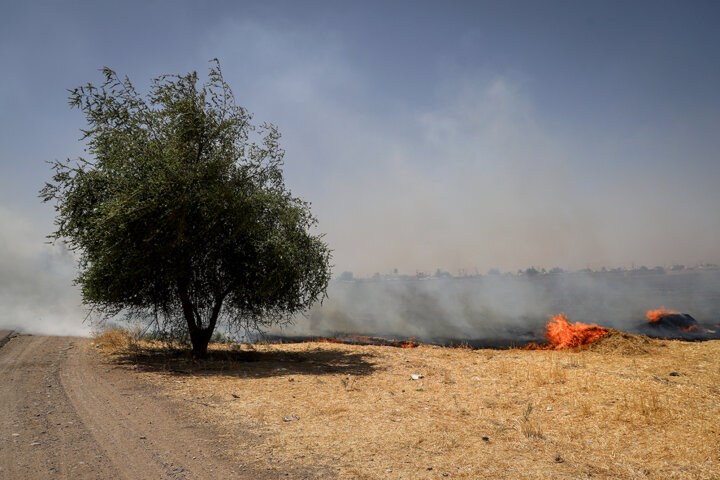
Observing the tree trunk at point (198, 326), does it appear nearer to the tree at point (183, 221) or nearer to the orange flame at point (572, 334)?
the tree at point (183, 221)

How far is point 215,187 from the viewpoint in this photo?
13.6 meters

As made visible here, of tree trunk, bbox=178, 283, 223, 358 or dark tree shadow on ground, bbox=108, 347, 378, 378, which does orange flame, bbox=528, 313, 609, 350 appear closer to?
dark tree shadow on ground, bbox=108, 347, 378, 378

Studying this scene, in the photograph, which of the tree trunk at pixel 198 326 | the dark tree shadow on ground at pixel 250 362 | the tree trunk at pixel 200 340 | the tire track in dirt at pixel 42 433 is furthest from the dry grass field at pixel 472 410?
the tire track in dirt at pixel 42 433

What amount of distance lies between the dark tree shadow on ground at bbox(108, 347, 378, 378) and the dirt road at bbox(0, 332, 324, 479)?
209 centimetres

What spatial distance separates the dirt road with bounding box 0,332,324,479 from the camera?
5.64 meters

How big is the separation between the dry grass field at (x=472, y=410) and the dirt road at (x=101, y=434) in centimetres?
55

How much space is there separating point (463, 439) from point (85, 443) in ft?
22.0

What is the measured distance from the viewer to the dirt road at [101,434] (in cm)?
564

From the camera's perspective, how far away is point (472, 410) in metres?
9.24

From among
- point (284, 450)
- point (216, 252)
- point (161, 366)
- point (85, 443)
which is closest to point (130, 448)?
point (85, 443)

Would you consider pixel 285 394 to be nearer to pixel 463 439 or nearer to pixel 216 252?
pixel 463 439

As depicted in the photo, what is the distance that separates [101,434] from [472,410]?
7.78m

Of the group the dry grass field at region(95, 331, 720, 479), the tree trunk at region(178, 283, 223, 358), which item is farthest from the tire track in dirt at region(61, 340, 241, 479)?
the tree trunk at region(178, 283, 223, 358)

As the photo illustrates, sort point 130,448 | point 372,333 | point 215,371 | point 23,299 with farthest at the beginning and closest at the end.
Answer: point 372,333 → point 23,299 → point 215,371 → point 130,448
